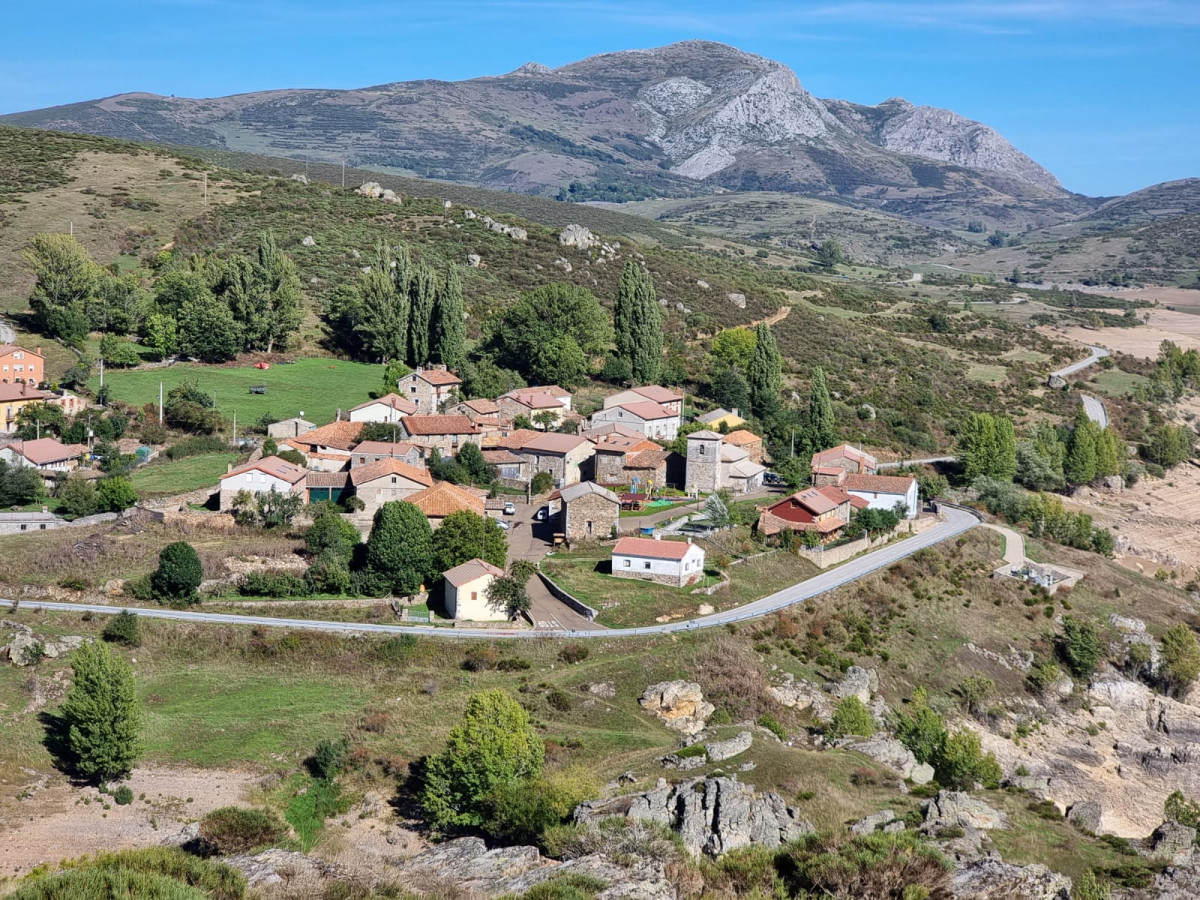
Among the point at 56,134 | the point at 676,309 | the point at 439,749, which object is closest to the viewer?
the point at 439,749

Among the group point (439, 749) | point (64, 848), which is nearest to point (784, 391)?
point (439, 749)

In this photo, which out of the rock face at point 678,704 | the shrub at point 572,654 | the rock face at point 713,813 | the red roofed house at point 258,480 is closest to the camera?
the rock face at point 713,813

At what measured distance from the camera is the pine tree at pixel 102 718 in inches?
1582

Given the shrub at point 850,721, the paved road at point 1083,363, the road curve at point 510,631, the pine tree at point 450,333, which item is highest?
the pine tree at point 450,333

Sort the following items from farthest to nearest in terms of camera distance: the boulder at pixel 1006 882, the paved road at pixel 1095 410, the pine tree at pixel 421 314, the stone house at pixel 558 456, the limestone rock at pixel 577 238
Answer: the limestone rock at pixel 577 238 < the paved road at pixel 1095 410 < the pine tree at pixel 421 314 < the stone house at pixel 558 456 < the boulder at pixel 1006 882

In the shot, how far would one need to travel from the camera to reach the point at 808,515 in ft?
231

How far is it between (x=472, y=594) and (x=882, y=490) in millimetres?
35206

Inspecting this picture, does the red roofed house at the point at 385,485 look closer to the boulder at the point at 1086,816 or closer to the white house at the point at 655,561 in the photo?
the white house at the point at 655,561

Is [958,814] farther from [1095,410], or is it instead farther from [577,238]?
[577,238]

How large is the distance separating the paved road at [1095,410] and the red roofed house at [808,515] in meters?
64.3

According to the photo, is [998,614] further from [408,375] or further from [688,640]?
[408,375]

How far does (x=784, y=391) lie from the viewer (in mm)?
108688

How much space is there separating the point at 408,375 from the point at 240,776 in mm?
50833

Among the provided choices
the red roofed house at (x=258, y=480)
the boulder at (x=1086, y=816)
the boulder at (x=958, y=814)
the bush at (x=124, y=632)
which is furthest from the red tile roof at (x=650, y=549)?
the bush at (x=124, y=632)
